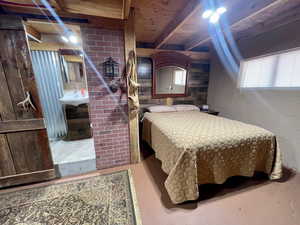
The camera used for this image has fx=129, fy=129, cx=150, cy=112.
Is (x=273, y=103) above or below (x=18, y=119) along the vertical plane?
above

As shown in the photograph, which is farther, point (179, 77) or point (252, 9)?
point (179, 77)

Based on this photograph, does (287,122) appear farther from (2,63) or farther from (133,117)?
(2,63)

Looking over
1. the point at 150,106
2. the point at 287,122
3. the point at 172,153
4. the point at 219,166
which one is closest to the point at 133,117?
the point at 172,153

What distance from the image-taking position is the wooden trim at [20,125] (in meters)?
1.57

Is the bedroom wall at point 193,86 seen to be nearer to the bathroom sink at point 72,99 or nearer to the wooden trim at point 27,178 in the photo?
the bathroom sink at point 72,99

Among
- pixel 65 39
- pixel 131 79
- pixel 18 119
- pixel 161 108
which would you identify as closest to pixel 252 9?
pixel 131 79

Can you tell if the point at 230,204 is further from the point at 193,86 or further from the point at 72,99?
the point at 72,99

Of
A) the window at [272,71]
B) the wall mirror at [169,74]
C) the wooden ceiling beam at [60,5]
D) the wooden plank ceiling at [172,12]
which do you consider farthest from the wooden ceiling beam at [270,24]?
the wooden ceiling beam at [60,5]

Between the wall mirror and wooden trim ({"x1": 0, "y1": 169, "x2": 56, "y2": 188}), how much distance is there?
240 cm

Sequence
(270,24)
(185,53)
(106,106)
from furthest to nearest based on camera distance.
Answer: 1. (185,53)
2. (270,24)
3. (106,106)

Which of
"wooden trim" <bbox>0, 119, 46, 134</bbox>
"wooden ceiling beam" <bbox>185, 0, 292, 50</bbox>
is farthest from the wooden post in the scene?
"wooden ceiling beam" <bbox>185, 0, 292, 50</bbox>

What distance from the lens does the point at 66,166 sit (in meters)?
1.94

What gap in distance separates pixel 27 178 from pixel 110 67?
6.26 feet

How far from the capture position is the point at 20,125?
5.32ft
